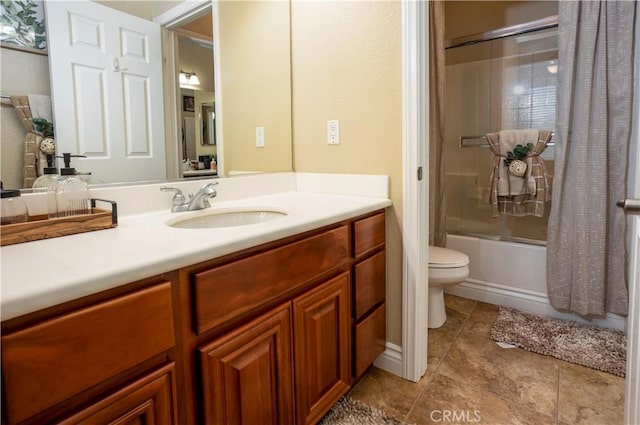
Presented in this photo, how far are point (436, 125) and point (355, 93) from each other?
927 mm

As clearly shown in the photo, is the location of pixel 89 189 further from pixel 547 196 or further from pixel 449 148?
pixel 449 148

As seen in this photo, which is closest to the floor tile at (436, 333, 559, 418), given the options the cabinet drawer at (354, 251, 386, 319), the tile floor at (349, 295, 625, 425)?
the tile floor at (349, 295, 625, 425)

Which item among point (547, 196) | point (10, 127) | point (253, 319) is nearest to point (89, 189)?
point (10, 127)

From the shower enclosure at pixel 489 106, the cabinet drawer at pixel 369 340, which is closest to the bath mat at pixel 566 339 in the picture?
the shower enclosure at pixel 489 106

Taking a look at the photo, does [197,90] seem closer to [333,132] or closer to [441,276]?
[333,132]

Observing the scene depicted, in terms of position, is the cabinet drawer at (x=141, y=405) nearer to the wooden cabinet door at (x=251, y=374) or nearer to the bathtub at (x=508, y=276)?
the wooden cabinet door at (x=251, y=374)

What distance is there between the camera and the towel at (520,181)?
2.35m

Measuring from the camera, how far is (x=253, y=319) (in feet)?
3.14

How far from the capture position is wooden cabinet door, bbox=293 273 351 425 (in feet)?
3.68

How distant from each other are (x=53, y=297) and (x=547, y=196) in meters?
2.61

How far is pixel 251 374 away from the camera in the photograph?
0.94 meters

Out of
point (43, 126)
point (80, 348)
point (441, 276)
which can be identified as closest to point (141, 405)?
point (80, 348)

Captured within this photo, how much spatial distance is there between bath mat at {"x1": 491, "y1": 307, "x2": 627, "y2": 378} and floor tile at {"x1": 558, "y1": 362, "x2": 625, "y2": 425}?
0.07 m

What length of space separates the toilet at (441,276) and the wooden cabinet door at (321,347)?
34.1 inches
